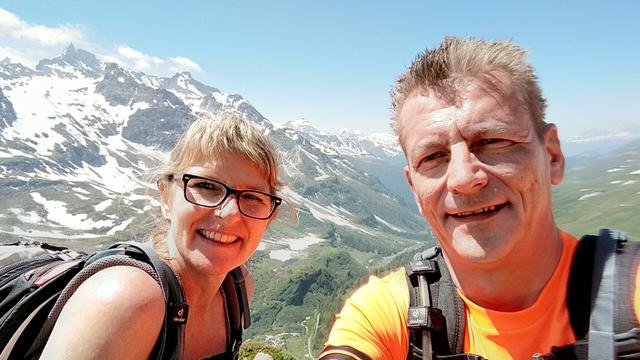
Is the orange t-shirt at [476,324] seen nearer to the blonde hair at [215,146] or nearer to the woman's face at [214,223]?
the woman's face at [214,223]

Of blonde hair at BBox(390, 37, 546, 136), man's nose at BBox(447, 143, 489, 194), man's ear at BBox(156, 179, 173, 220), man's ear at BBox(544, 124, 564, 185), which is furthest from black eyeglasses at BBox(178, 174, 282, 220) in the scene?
man's ear at BBox(544, 124, 564, 185)

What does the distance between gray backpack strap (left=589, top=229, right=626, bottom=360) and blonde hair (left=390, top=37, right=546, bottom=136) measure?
1.13 m

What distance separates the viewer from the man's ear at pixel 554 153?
159 inches

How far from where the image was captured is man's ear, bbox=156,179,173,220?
590 centimetres

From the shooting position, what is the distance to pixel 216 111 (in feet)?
20.4

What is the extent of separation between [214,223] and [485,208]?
3.32 meters

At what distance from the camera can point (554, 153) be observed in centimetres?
414

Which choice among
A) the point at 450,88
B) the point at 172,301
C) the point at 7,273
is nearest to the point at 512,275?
the point at 450,88

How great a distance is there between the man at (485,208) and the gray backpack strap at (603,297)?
1.13ft

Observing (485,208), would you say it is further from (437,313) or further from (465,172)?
(437,313)

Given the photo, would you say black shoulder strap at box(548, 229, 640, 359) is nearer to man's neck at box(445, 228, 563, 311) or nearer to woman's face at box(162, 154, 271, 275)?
man's neck at box(445, 228, 563, 311)

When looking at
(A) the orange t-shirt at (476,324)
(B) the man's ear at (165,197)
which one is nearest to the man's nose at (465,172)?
(A) the orange t-shirt at (476,324)

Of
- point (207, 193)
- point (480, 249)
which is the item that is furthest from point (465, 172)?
point (207, 193)

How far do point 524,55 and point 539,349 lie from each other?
271cm
